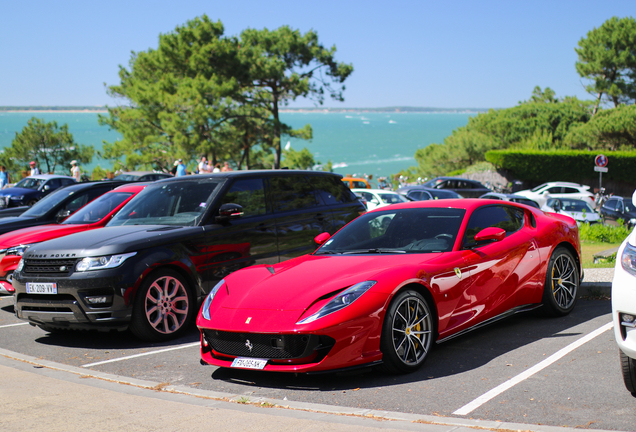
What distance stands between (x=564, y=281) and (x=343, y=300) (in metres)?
3.29

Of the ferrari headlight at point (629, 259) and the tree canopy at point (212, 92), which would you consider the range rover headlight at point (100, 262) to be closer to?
the ferrari headlight at point (629, 259)

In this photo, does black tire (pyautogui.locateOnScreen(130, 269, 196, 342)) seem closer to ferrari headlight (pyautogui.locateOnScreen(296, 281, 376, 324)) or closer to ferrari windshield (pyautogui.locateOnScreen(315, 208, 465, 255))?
ferrari windshield (pyautogui.locateOnScreen(315, 208, 465, 255))

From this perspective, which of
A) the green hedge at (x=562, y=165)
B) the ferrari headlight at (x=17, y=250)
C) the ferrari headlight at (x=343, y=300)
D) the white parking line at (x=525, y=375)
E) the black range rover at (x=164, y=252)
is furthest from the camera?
the green hedge at (x=562, y=165)

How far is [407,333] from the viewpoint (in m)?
5.08

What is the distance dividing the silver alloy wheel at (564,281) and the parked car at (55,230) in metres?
5.97

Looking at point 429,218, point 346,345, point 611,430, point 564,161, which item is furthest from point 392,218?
point 564,161

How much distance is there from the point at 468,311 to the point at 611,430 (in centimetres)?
203

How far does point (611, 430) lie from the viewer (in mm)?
3705

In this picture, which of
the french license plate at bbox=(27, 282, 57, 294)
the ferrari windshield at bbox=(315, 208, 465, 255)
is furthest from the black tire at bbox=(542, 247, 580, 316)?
the french license plate at bbox=(27, 282, 57, 294)

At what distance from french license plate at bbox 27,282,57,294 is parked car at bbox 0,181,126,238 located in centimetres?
399

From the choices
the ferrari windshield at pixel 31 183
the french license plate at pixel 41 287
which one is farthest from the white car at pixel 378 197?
the french license plate at pixel 41 287

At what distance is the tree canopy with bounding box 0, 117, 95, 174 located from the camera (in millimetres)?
49862

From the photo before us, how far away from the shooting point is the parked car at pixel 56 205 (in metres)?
10.5

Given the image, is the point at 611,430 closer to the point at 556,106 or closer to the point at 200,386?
the point at 200,386
